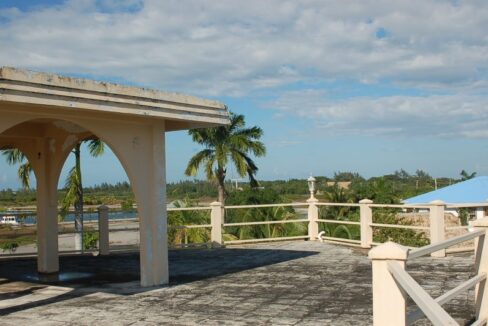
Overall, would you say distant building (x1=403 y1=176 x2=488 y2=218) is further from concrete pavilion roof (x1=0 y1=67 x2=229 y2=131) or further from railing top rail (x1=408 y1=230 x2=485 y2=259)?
railing top rail (x1=408 y1=230 x2=485 y2=259)

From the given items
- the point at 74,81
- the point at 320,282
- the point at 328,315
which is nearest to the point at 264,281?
the point at 320,282

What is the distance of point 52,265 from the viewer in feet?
36.6

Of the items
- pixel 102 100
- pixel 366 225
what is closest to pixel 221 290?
pixel 102 100

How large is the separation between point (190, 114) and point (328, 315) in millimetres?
4023

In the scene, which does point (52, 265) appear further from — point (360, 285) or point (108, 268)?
point (360, 285)

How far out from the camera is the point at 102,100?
7766 millimetres

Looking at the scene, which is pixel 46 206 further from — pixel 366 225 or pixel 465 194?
pixel 465 194

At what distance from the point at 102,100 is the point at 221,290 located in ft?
10.5


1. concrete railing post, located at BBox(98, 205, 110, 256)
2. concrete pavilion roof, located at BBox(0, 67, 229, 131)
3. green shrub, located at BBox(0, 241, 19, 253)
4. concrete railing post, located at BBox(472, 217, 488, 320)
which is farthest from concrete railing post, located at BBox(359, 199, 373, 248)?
green shrub, located at BBox(0, 241, 19, 253)

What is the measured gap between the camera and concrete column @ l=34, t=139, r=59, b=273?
1089cm

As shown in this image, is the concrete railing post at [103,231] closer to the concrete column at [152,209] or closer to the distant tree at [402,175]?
the concrete column at [152,209]

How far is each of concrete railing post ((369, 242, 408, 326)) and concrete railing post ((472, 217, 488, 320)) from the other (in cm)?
229

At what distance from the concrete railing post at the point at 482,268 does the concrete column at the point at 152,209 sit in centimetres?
495

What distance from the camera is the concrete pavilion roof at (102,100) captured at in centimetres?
679
